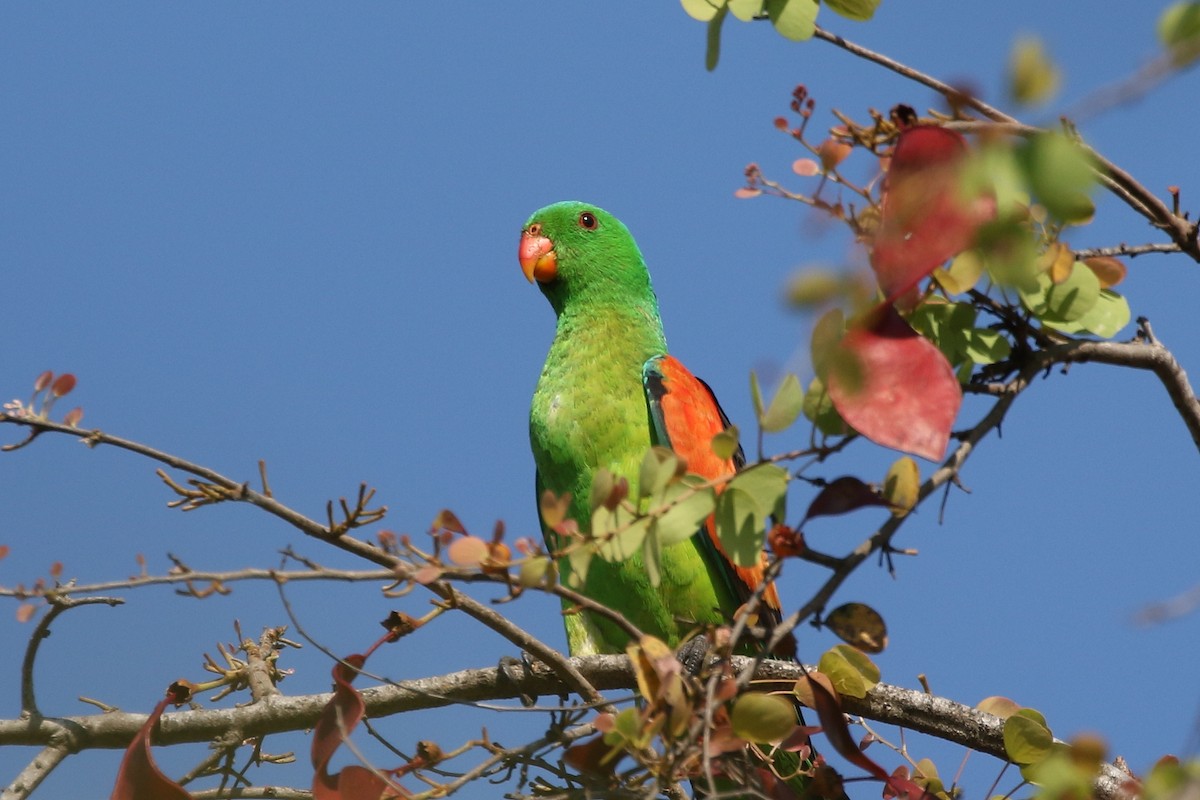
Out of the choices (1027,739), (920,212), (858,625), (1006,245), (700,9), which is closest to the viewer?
(1006,245)

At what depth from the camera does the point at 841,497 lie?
1498 mm

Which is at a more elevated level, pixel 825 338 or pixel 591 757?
pixel 825 338

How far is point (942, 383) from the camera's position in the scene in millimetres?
1405

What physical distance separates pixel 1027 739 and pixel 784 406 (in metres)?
1.01

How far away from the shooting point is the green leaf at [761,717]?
→ 1491mm

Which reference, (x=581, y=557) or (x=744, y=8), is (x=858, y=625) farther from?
(x=744, y=8)

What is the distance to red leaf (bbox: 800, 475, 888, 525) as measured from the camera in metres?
1.48

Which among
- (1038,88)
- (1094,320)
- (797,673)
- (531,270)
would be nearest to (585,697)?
(797,673)

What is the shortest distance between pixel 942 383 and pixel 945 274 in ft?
0.64

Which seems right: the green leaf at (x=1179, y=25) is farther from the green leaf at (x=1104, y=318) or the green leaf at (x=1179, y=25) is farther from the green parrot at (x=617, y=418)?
the green parrot at (x=617, y=418)

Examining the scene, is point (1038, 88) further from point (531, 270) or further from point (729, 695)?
point (531, 270)

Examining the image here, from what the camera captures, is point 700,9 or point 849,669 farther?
point 849,669

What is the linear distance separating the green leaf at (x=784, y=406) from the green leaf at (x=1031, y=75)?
0.56 meters

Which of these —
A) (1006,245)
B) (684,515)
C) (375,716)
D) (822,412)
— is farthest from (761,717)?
(375,716)
